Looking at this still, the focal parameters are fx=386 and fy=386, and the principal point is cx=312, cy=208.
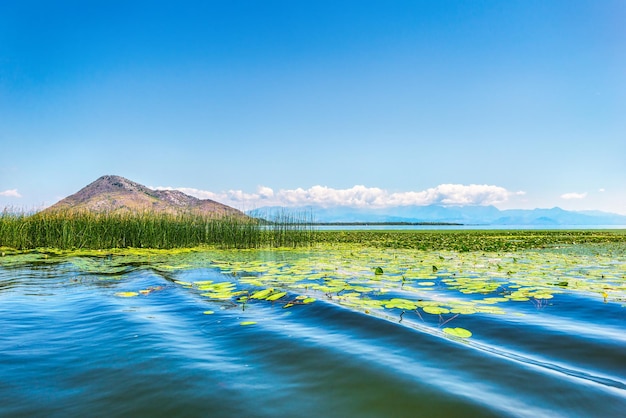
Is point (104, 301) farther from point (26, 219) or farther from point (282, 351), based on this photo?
point (26, 219)

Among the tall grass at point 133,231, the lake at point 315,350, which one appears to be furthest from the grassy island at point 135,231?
the lake at point 315,350

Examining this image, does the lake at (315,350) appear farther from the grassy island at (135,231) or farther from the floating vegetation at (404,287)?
the grassy island at (135,231)

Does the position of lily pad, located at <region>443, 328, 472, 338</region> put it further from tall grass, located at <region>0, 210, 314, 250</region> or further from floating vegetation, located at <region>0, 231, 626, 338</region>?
tall grass, located at <region>0, 210, 314, 250</region>

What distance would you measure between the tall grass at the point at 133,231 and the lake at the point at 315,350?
28.9 feet

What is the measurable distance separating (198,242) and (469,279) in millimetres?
12417

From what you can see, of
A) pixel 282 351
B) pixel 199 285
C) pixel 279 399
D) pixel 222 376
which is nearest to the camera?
pixel 279 399

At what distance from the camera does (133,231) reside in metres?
15.1

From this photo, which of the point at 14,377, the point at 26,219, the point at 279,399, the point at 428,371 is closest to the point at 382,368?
the point at 428,371

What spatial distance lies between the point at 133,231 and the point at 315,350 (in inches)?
543

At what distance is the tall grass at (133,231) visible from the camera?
1423 cm

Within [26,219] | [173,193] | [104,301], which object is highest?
[173,193]

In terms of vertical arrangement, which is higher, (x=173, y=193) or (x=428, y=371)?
(x=173, y=193)

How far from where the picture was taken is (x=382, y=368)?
2.75m

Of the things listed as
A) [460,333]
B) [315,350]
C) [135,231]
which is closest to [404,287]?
[460,333]
